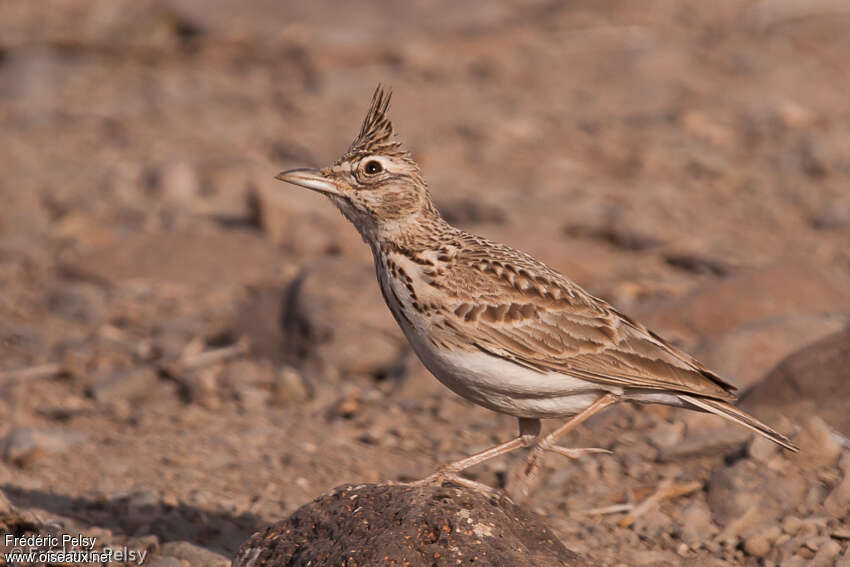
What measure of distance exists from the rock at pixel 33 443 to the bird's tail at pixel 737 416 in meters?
4.06

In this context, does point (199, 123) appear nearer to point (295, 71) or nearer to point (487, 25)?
point (295, 71)

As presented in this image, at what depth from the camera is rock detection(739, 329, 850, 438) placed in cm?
699

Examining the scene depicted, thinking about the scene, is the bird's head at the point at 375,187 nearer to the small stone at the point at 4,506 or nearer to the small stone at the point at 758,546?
the small stone at the point at 4,506

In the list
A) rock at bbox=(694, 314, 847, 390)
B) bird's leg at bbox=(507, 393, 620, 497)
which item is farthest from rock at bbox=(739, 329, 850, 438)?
bird's leg at bbox=(507, 393, 620, 497)

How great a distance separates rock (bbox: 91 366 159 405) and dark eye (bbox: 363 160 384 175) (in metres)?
3.46

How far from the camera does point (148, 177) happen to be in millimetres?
12984

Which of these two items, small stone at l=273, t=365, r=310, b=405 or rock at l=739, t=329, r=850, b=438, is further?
small stone at l=273, t=365, r=310, b=405

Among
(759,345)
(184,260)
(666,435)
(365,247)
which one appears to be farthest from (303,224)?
(666,435)

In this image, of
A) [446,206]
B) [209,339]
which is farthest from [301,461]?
[446,206]

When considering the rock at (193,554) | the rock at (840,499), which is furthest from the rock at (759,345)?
the rock at (193,554)

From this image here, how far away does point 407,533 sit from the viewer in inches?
190

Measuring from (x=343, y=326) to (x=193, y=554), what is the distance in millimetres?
3141

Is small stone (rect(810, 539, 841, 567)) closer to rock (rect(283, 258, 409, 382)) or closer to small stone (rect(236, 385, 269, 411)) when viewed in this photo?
rock (rect(283, 258, 409, 382))

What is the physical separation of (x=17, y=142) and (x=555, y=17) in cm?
794
